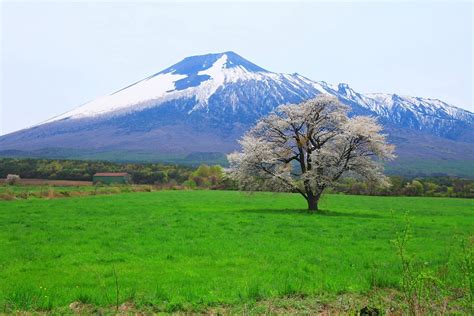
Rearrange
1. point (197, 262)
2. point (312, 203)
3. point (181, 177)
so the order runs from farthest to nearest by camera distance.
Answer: point (181, 177) < point (312, 203) < point (197, 262)

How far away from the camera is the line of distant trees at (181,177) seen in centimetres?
7794

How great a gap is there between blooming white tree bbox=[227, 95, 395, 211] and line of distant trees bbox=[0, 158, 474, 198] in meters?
42.6

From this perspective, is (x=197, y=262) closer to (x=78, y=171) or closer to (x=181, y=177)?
(x=181, y=177)

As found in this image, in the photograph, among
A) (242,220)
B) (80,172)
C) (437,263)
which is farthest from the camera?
(80,172)

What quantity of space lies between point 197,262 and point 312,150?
952 inches

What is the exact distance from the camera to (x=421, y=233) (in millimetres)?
24969

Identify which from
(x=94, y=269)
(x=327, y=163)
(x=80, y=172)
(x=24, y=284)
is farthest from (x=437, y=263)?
(x=80, y=172)

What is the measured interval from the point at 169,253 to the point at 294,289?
21.3 ft

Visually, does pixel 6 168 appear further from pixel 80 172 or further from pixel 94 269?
pixel 94 269

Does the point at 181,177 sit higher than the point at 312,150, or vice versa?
the point at 312,150

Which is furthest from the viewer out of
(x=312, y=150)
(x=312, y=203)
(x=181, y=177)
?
(x=181, y=177)

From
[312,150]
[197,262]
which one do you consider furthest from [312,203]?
[197,262]

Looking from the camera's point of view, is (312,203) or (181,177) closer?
(312,203)

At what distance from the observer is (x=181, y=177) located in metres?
105
